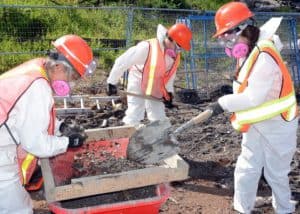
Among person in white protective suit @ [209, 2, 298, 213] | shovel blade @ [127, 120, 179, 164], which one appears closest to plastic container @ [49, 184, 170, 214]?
shovel blade @ [127, 120, 179, 164]

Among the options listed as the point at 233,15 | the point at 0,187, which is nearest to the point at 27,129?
the point at 0,187

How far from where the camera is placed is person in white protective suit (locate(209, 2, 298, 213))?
4422 millimetres

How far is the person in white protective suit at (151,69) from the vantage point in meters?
6.00

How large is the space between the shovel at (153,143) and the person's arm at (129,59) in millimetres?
1352

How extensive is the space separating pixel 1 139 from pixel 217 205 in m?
2.54

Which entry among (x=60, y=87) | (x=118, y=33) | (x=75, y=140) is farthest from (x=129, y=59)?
(x=118, y=33)

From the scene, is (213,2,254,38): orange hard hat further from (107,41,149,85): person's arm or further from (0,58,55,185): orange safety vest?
(0,58,55,185): orange safety vest

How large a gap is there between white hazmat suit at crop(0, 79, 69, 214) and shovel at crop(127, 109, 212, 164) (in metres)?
0.76

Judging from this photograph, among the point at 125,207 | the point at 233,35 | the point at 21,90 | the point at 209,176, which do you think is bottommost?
the point at 209,176

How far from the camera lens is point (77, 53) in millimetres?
3850

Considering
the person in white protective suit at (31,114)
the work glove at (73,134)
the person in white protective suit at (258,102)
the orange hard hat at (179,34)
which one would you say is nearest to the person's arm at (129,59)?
the orange hard hat at (179,34)

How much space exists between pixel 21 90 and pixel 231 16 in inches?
77.2

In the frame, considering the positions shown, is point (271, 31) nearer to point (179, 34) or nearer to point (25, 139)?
point (179, 34)

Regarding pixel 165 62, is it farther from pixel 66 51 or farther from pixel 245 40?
pixel 66 51
